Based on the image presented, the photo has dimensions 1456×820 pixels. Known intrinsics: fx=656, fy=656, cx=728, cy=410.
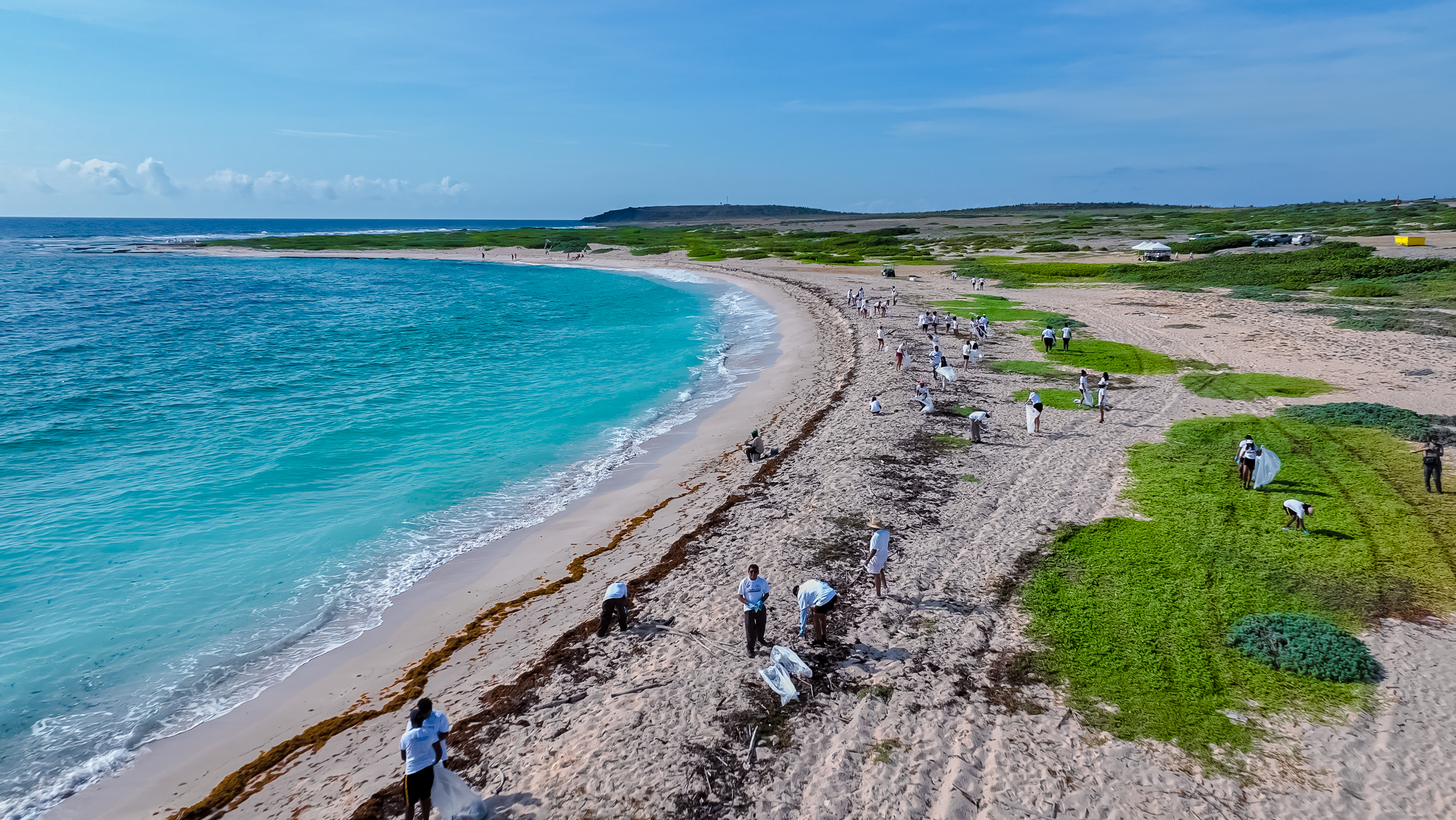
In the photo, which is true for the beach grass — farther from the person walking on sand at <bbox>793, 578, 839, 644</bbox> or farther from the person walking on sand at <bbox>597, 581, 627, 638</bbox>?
the person walking on sand at <bbox>597, 581, 627, 638</bbox>

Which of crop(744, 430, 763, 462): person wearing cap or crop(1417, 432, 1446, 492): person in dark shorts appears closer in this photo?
crop(1417, 432, 1446, 492): person in dark shorts

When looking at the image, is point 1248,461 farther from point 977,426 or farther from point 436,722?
point 436,722

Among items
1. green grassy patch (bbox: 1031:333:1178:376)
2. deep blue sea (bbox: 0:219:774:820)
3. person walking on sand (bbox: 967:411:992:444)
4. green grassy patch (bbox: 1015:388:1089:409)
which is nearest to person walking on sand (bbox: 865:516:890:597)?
person walking on sand (bbox: 967:411:992:444)

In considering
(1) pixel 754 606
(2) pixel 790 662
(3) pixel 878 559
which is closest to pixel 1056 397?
(3) pixel 878 559

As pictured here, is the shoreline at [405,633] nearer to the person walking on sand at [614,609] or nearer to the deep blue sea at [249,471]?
the deep blue sea at [249,471]

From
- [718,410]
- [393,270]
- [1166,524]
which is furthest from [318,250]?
[1166,524]

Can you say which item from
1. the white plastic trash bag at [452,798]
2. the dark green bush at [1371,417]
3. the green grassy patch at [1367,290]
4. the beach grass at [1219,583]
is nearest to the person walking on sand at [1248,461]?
the beach grass at [1219,583]
